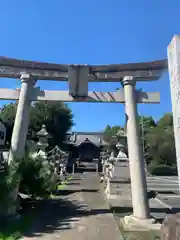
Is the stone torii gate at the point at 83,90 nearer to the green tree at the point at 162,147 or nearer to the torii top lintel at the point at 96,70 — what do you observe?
the torii top lintel at the point at 96,70

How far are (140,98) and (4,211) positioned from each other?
5.62 m

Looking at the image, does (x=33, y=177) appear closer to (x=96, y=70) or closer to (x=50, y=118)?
(x=96, y=70)

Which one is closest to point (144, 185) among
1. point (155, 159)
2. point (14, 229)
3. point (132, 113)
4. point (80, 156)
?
point (132, 113)

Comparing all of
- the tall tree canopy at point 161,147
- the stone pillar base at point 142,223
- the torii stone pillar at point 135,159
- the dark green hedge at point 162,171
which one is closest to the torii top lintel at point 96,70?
the torii stone pillar at point 135,159

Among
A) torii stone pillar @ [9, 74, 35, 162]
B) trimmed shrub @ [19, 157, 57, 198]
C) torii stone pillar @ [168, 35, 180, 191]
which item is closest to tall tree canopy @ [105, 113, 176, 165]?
trimmed shrub @ [19, 157, 57, 198]

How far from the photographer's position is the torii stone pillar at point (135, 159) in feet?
23.2

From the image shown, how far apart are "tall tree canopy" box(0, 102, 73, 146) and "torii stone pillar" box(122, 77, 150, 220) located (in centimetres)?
2544

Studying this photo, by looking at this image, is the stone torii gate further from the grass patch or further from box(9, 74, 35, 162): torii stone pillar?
the grass patch

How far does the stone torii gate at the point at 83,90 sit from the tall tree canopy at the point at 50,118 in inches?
968

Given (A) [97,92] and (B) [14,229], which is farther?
(A) [97,92]

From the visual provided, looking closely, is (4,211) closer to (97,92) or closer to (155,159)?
(97,92)

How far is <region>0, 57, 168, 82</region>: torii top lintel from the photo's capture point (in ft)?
27.0

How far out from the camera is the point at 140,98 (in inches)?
321

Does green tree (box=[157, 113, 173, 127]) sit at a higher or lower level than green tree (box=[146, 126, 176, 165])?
higher
